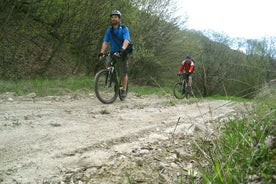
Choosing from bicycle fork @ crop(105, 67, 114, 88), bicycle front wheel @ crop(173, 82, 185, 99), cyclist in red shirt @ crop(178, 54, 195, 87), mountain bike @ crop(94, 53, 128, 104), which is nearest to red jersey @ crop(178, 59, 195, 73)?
cyclist in red shirt @ crop(178, 54, 195, 87)

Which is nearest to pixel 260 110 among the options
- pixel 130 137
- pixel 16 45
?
pixel 130 137

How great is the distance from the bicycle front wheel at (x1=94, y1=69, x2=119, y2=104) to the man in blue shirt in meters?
0.35

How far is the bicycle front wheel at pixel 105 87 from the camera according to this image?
22.7ft

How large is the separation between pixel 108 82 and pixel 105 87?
8.8 inches

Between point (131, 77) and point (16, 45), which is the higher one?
point (16, 45)

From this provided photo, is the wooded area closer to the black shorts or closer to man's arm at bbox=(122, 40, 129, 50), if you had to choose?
the black shorts

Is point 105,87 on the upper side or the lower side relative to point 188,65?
lower

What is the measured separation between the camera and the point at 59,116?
→ 15.4ft

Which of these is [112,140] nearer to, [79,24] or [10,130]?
[10,130]

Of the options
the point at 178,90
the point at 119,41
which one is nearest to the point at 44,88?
the point at 119,41

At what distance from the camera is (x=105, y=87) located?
7133mm

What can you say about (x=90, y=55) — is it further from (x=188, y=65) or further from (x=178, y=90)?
(x=188, y=65)

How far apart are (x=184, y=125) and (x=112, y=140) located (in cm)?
141

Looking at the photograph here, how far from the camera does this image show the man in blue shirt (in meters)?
7.00
